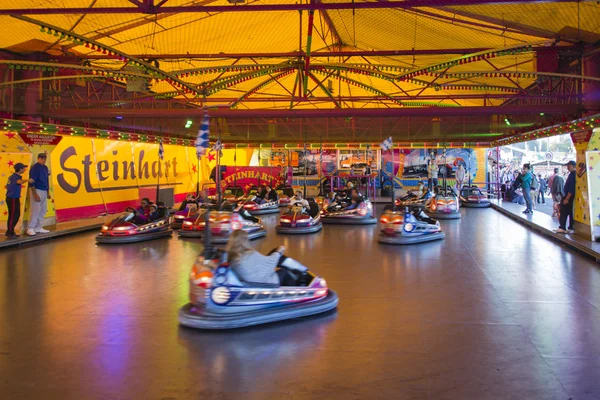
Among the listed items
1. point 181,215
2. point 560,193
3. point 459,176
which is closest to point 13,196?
point 181,215

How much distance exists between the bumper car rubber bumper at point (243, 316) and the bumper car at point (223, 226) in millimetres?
4579

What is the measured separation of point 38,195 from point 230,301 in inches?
252

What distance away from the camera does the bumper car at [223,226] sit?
9.02 meters

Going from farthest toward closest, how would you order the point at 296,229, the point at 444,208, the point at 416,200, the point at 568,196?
1. the point at 416,200
2. the point at 444,208
3. the point at 296,229
4. the point at 568,196

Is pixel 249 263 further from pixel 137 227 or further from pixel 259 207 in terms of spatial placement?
pixel 259 207

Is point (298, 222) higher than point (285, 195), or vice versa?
point (285, 195)

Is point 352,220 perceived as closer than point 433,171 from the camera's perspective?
Yes

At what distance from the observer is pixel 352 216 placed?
11.6 metres

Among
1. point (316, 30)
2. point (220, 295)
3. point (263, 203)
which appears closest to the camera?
point (220, 295)

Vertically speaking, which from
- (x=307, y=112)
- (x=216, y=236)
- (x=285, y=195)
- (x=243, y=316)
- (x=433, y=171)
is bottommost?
(x=243, y=316)

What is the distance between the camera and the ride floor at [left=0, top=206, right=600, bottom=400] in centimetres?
292

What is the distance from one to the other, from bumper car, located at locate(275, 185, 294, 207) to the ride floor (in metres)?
9.50

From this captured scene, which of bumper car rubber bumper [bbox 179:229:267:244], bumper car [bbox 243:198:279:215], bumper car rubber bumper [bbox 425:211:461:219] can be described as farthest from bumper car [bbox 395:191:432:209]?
bumper car rubber bumper [bbox 179:229:267:244]

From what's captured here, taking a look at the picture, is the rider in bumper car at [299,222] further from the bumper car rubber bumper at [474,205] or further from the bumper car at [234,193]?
the bumper car rubber bumper at [474,205]
